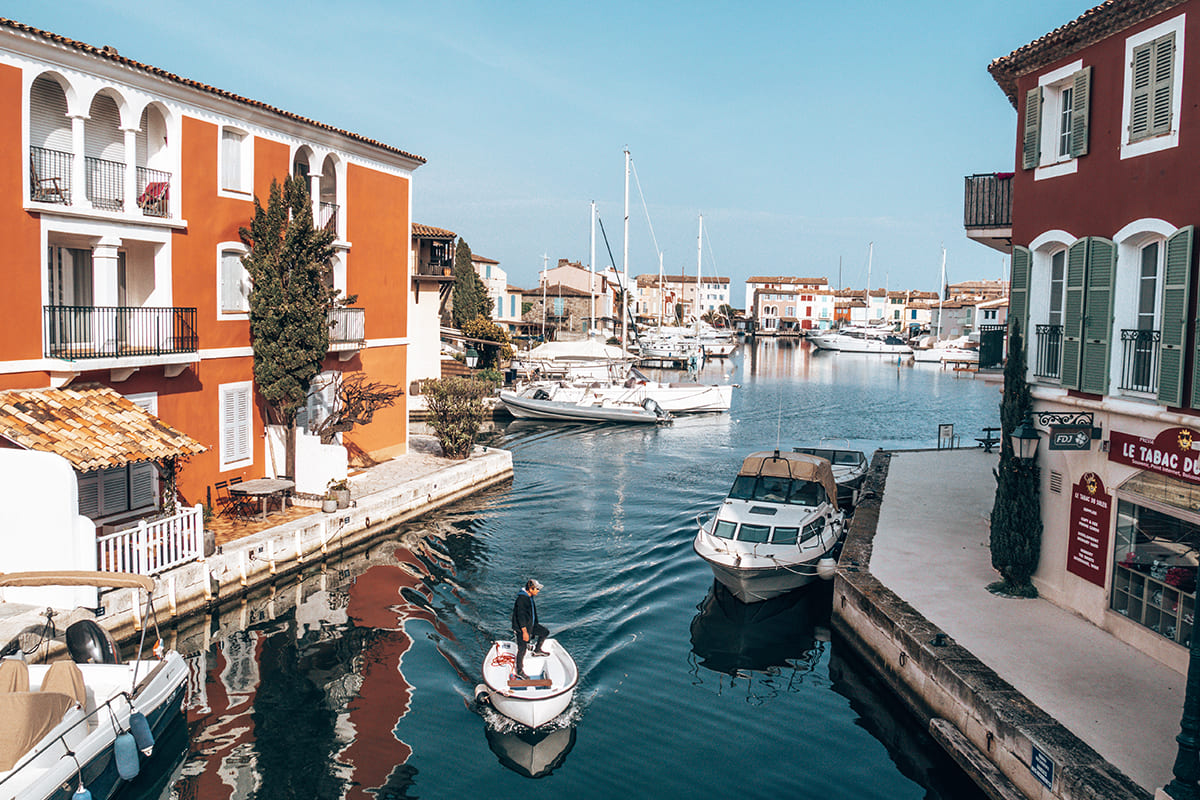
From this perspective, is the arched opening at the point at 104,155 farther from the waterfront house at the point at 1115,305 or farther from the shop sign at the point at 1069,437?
the shop sign at the point at 1069,437

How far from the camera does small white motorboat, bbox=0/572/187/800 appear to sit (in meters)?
10.2

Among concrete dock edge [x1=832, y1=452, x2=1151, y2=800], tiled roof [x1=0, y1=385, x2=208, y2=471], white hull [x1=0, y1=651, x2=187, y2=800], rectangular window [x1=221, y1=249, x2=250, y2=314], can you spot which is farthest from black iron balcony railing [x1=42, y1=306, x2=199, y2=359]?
concrete dock edge [x1=832, y1=452, x2=1151, y2=800]

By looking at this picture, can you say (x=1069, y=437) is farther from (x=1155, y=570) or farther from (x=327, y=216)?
(x=327, y=216)

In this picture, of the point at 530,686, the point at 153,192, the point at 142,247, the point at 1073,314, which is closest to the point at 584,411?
the point at 142,247

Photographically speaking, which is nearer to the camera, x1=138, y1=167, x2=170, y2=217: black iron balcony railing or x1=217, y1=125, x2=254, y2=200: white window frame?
x1=138, y1=167, x2=170, y2=217: black iron balcony railing

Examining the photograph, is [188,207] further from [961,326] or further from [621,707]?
[961,326]

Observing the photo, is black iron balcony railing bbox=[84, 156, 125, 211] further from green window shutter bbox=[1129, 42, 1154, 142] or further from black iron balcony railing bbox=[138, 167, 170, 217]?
green window shutter bbox=[1129, 42, 1154, 142]

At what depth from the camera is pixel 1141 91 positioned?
13.5 meters

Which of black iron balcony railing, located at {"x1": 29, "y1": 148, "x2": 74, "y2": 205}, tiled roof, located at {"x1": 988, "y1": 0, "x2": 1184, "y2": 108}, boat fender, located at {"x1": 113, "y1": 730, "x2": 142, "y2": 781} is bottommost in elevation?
boat fender, located at {"x1": 113, "y1": 730, "x2": 142, "y2": 781}

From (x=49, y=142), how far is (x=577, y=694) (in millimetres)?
14769

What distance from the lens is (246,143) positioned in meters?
22.5

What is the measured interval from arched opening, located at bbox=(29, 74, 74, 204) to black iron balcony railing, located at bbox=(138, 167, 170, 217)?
1689 millimetres

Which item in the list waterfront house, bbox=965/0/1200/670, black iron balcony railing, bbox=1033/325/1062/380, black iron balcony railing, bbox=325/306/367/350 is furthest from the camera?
black iron balcony railing, bbox=325/306/367/350

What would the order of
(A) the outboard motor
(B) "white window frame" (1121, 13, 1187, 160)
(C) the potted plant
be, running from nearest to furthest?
(B) "white window frame" (1121, 13, 1187, 160) < (A) the outboard motor < (C) the potted plant
